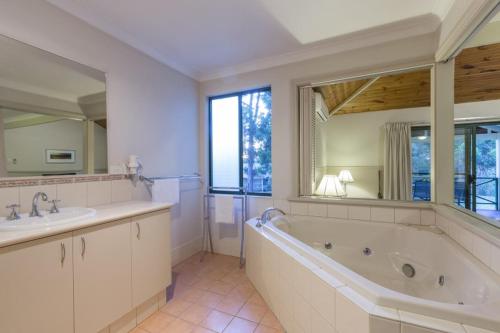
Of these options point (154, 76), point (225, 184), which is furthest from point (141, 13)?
point (225, 184)

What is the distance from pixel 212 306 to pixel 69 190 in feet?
4.68

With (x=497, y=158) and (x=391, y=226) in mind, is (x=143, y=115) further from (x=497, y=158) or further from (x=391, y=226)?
(x=497, y=158)

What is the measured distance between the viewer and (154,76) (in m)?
2.44

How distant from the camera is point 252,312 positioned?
182cm

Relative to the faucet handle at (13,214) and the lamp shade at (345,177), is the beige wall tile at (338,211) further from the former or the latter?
the faucet handle at (13,214)

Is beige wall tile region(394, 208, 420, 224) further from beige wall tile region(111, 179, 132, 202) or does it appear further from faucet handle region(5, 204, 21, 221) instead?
faucet handle region(5, 204, 21, 221)

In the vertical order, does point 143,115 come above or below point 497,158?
above

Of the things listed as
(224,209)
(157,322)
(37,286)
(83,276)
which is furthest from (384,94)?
(37,286)

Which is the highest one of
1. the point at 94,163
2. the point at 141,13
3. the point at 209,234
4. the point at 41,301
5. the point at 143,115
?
the point at 141,13

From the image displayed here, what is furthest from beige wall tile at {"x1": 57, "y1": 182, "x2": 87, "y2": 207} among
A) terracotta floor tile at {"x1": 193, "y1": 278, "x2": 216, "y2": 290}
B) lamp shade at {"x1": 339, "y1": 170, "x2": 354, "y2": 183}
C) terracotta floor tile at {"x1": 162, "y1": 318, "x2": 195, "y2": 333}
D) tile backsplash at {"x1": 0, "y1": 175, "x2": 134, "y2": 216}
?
lamp shade at {"x1": 339, "y1": 170, "x2": 354, "y2": 183}

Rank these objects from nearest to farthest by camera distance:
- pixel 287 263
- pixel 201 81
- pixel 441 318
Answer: pixel 441 318 < pixel 287 263 < pixel 201 81

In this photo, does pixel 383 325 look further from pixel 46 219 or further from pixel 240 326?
pixel 46 219

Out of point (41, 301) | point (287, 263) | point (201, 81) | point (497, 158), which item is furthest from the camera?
point (201, 81)

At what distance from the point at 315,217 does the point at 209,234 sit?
141cm
